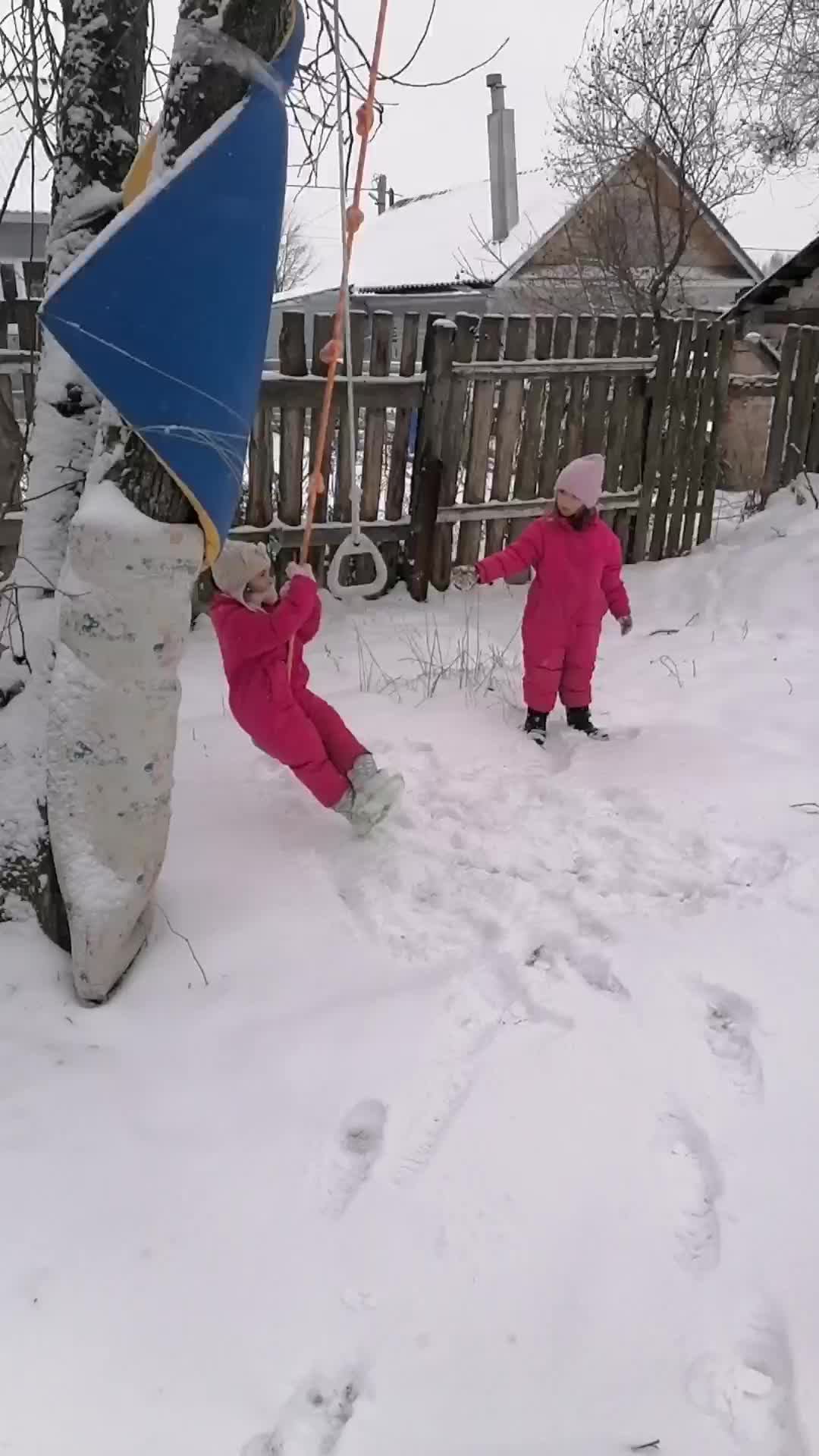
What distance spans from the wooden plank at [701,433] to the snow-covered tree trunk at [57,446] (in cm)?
524

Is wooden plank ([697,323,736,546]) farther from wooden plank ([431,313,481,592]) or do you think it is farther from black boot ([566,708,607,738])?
black boot ([566,708,607,738])

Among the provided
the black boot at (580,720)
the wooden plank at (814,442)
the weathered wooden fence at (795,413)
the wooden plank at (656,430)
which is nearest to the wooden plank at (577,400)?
the wooden plank at (656,430)

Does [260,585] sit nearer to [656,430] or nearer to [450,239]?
[656,430]

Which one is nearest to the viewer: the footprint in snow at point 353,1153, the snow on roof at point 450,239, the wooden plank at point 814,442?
the footprint in snow at point 353,1153

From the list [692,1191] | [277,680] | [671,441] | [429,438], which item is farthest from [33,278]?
[692,1191]

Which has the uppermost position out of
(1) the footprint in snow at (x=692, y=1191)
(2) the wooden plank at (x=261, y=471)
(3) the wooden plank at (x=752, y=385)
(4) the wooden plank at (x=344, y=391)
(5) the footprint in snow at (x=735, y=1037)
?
(3) the wooden plank at (x=752, y=385)

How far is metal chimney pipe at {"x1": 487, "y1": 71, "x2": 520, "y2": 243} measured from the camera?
2239 centimetres

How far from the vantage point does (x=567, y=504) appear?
166 inches

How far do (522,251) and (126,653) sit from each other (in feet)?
68.6

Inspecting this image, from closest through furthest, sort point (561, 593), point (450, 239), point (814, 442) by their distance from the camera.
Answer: point (561, 593)
point (814, 442)
point (450, 239)

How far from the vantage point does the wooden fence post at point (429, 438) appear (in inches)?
232

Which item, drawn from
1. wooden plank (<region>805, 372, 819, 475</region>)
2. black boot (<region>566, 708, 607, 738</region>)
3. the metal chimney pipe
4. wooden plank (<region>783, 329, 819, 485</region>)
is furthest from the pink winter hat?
the metal chimney pipe

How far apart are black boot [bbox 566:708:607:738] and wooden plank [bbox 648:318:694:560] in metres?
3.22

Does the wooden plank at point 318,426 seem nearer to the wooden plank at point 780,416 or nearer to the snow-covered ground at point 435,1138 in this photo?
the snow-covered ground at point 435,1138
